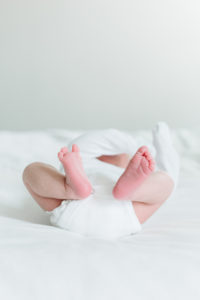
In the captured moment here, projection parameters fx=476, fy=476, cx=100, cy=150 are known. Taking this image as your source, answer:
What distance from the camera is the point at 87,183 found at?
1.04 meters

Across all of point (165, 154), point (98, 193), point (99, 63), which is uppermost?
point (98, 193)

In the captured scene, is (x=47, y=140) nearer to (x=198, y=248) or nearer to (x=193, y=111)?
(x=198, y=248)

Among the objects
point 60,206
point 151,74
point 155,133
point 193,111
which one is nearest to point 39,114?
point 151,74

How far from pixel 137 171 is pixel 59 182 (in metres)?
0.19

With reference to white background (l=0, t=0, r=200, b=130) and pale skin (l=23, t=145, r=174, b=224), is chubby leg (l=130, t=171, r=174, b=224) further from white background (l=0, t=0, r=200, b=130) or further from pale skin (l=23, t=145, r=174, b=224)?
white background (l=0, t=0, r=200, b=130)

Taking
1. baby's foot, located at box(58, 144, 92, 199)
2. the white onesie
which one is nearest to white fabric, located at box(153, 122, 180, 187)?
the white onesie

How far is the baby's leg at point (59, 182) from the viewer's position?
38.9 inches

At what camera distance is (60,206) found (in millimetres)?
1101

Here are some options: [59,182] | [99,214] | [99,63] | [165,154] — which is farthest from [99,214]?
[99,63]

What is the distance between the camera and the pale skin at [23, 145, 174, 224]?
98 cm

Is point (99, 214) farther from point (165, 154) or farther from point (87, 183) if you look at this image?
point (165, 154)

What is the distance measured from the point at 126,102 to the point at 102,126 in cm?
26

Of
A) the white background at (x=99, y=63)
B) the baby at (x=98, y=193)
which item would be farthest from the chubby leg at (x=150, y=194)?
the white background at (x=99, y=63)

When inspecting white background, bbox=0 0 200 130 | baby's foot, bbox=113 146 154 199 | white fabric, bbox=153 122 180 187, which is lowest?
white background, bbox=0 0 200 130
